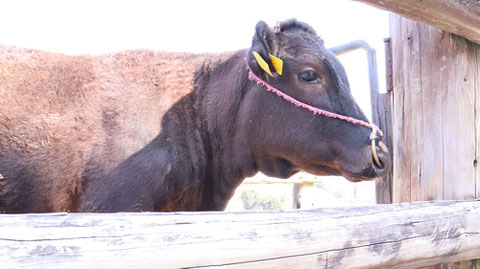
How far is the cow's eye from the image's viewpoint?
3.38 metres

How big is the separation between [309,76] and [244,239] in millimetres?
1953

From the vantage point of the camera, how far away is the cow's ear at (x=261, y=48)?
3.44 metres

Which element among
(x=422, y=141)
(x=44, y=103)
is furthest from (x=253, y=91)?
(x=44, y=103)

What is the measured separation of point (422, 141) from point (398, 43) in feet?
2.50

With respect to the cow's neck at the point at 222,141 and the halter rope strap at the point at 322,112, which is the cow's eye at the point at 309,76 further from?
the cow's neck at the point at 222,141

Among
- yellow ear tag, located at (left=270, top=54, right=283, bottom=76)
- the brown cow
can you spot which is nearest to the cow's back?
the brown cow

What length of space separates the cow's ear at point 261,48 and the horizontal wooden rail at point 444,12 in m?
1.18

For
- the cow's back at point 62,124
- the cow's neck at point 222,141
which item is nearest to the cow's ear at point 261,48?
the cow's neck at point 222,141

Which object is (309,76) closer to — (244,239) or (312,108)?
(312,108)

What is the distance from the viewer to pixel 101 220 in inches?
58.6

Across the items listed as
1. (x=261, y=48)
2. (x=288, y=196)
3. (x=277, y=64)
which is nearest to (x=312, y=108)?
(x=277, y=64)

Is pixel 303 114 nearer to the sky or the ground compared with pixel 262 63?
nearer to the ground

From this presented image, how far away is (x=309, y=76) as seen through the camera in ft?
11.1

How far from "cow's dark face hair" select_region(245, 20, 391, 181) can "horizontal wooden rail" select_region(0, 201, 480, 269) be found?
0.81m
